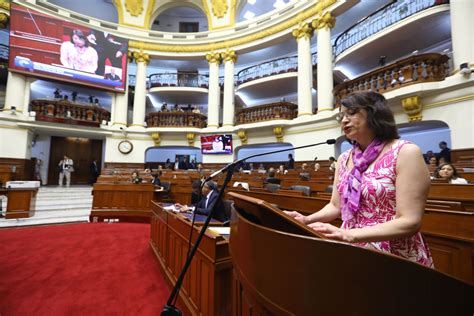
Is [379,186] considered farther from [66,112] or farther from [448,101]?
[66,112]

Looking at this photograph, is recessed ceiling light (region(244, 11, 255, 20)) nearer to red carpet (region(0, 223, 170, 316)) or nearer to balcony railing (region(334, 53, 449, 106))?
balcony railing (region(334, 53, 449, 106))

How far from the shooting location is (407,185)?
2.70 ft

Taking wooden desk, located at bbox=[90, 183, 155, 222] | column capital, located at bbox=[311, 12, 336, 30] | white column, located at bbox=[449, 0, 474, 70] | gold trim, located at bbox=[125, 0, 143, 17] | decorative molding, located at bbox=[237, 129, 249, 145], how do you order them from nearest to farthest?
white column, located at bbox=[449, 0, 474, 70]
wooden desk, located at bbox=[90, 183, 155, 222]
column capital, located at bbox=[311, 12, 336, 30]
decorative molding, located at bbox=[237, 129, 249, 145]
gold trim, located at bbox=[125, 0, 143, 17]

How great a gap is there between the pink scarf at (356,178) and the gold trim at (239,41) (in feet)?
30.8

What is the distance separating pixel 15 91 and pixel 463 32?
14.3m

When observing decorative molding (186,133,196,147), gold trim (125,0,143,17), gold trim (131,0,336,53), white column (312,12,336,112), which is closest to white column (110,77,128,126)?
gold trim (131,0,336,53)

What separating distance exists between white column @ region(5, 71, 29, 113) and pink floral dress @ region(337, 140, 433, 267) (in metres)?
12.3

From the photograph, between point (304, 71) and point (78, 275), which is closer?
point (78, 275)

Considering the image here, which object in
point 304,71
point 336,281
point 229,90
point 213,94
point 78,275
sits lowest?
point 78,275

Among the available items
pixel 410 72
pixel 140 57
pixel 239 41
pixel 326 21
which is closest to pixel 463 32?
pixel 410 72

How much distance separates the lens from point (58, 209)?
6.02 meters

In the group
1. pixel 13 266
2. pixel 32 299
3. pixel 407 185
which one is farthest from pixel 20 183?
pixel 407 185

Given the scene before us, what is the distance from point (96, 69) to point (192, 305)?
38.4ft

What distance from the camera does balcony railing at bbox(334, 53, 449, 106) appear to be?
5.50 metres
